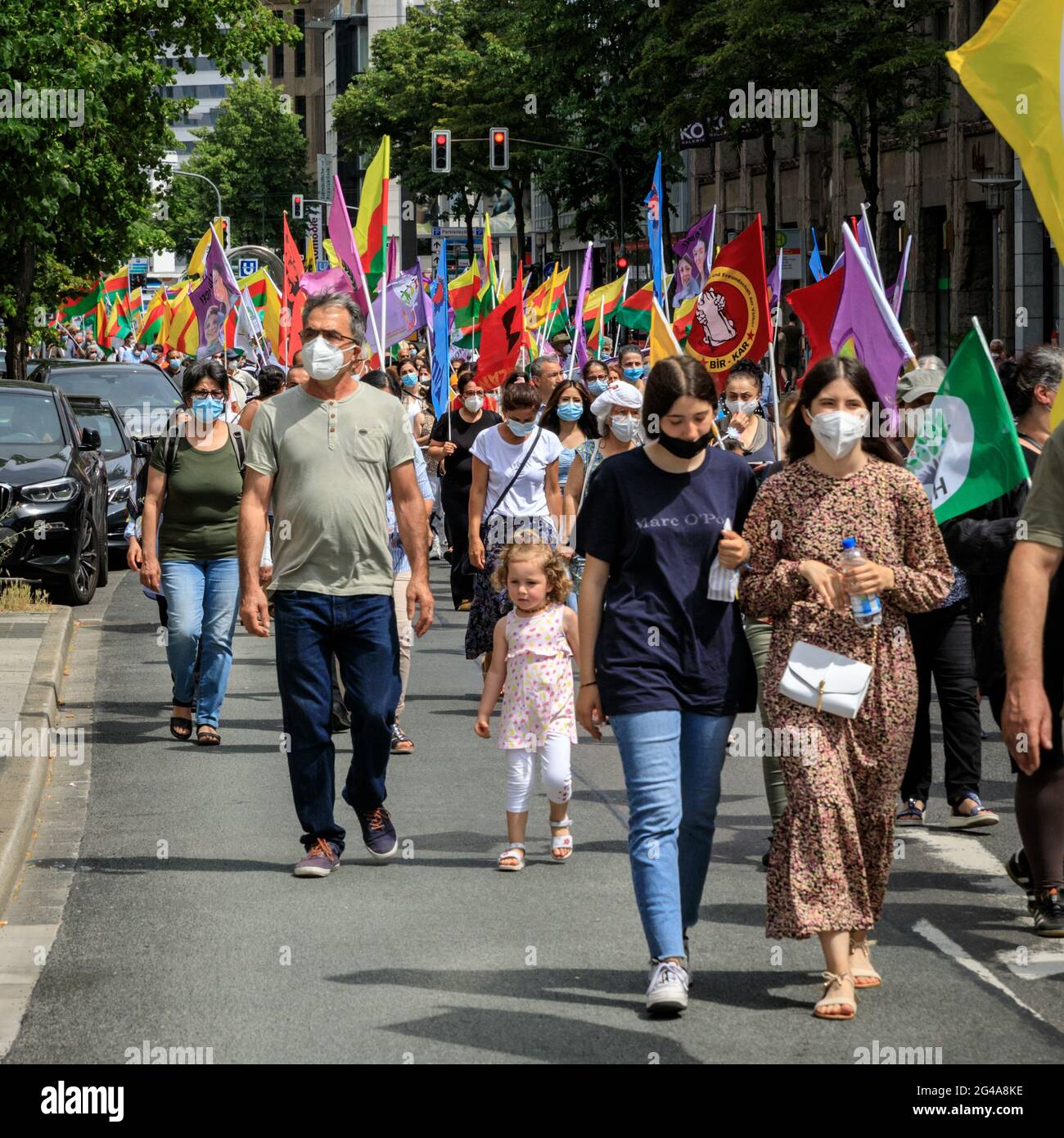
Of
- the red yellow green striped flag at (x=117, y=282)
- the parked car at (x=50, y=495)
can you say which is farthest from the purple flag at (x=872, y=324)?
the red yellow green striped flag at (x=117, y=282)

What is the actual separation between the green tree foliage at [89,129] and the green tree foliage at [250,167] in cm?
7658

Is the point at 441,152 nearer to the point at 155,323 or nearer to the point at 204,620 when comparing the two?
the point at 155,323

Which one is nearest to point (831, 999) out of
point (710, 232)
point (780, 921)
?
point (780, 921)

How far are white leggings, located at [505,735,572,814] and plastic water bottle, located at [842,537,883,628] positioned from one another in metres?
2.27

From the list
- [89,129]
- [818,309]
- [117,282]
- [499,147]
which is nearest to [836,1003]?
[818,309]

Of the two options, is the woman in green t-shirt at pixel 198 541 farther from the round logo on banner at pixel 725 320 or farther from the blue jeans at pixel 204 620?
the round logo on banner at pixel 725 320

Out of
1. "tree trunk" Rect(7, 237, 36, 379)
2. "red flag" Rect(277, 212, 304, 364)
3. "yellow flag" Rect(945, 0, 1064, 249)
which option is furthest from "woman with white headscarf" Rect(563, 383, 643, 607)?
"tree trunk" Rect(7, 237, 36, 379)

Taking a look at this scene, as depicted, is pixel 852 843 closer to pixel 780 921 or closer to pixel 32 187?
pixel 780 921

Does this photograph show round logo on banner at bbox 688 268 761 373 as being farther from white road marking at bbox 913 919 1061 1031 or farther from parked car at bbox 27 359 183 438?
parked car at bbox 27 359 183 438

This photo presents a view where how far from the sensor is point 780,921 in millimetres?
5535

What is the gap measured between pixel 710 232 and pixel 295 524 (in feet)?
42.2

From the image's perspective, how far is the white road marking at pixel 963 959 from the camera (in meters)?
5.77

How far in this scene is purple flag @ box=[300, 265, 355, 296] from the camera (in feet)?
58.4

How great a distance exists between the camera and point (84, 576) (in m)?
16.9
